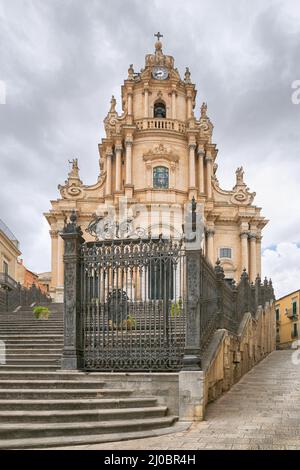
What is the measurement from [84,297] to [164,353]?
196 centimetres

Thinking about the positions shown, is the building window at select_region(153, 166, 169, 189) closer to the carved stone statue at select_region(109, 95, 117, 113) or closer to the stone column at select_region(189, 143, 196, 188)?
the stone column at select_region(189, 143, 196, 188)

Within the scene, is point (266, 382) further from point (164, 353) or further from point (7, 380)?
point (7, 380)

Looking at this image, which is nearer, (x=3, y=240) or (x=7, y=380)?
(x=7, y=380)

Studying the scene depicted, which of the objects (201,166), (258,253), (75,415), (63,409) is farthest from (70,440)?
(201,166)

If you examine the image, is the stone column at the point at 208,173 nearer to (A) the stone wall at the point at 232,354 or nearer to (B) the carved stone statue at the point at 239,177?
(B) the carved stone statue at the point at 239,177

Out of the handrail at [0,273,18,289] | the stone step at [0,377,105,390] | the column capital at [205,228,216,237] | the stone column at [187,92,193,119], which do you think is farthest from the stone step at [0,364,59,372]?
the stone column at [187,92,193,119]

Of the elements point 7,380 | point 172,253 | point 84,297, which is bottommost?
point 7,380

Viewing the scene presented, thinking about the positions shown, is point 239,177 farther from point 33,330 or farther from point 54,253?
point 33,330

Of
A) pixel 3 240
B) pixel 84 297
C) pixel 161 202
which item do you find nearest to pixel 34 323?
pixel 84 297

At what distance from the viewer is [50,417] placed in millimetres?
7617

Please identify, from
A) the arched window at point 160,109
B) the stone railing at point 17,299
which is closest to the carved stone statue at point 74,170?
the arched window at point 160,109

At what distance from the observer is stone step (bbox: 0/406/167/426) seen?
24.8 ft

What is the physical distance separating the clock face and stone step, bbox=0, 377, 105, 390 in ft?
123

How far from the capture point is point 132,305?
10555 millimetres
